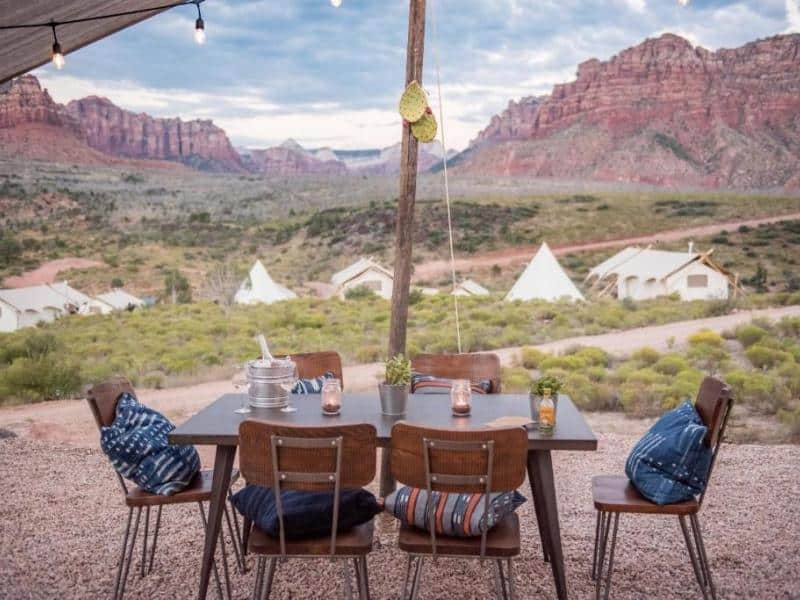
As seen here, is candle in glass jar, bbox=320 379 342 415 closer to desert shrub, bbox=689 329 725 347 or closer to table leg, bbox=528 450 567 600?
table leg, bbox=528 450 567 600

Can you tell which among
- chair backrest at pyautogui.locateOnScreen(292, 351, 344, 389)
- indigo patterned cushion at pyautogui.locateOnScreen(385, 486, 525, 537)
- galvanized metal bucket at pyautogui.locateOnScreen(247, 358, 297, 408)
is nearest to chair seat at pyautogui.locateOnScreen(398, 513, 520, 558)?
indigo patterned cushion at pyautogui.locateOnScreen(385, 486, 525, 537)

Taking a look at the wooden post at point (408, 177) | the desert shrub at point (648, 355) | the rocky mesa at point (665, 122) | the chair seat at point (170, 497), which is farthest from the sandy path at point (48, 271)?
the chair seat at point (170, 497)

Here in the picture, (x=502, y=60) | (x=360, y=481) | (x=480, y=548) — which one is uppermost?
(x=502, y=60)

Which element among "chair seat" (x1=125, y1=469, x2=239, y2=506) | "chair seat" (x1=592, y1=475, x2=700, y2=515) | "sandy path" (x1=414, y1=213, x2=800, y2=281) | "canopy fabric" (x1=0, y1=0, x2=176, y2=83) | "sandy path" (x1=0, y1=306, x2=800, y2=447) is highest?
"canopy fabric" (x1=0, y1=0, x2=176, y2=83)

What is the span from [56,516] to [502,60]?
5.57 metres

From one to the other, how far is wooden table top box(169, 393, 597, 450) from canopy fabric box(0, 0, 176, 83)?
1.55m

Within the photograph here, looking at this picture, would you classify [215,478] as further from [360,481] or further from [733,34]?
[733,34]

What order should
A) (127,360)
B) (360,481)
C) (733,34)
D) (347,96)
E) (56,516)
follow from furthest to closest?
(347,96) → (127,360) → (733,34) → (56,516) → (360,481)

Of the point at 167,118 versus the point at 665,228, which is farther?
the point at 167,118

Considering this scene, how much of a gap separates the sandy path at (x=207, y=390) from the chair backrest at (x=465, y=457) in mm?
4723

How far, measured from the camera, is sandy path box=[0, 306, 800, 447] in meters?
6.71

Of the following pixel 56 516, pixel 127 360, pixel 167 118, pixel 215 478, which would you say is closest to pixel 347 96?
pixel 167 118

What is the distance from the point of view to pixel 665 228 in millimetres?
7637

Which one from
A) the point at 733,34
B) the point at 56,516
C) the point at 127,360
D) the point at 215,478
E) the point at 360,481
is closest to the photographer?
the point at 360,481
